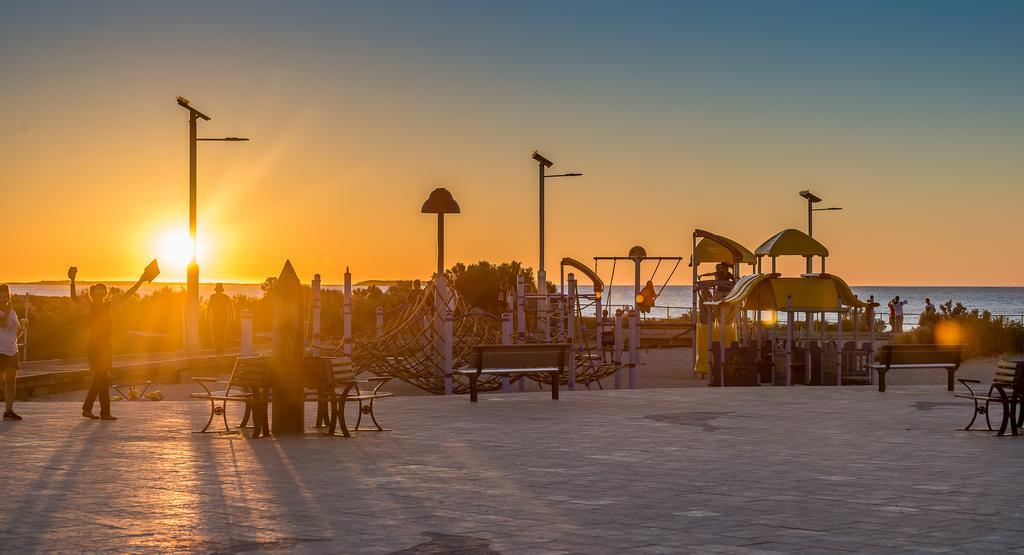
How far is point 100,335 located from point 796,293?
17528 mm

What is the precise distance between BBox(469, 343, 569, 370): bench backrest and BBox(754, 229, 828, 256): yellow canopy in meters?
12.0

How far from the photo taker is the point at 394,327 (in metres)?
28.4

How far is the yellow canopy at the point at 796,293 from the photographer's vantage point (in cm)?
2897

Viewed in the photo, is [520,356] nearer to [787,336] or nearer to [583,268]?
[787,336]

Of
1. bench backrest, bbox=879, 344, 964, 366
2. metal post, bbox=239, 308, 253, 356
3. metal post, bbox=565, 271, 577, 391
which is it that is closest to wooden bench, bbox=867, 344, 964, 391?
bench backrest, bbox=879, 344, 964, 366

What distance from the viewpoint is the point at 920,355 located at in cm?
2322

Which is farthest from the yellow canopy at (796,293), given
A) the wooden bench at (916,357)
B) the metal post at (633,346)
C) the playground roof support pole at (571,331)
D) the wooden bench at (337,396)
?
the wooden bench at (337,396)

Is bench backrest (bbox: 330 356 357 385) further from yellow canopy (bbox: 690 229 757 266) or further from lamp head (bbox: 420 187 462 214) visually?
yellow canopy (bbox: 690 229 757 266)

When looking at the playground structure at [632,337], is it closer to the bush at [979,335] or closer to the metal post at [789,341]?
the metal post at [789,341]

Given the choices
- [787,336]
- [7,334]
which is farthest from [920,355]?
[7,334]

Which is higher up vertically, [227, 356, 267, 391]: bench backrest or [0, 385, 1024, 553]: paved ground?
[227, 356, 267, 391]: bench backrest

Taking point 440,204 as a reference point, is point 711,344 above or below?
below

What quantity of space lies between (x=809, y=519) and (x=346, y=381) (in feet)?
23.9

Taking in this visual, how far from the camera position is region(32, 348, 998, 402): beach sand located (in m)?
25.9
